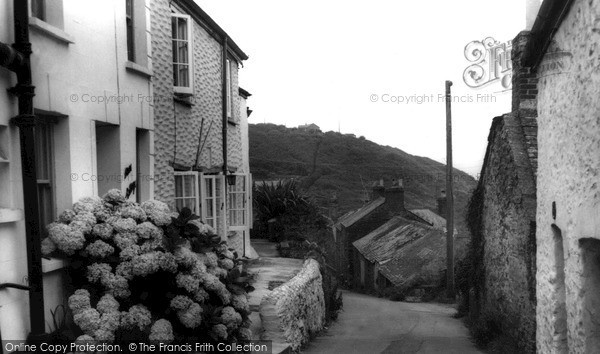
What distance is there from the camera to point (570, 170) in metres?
5.50

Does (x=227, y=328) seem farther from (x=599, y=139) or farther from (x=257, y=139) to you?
(x=257, y=139)

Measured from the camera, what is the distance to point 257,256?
53.1 ft

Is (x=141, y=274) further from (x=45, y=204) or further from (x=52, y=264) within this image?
(x=45, y=204)

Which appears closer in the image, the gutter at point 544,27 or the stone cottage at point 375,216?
the gutter at point 544,27

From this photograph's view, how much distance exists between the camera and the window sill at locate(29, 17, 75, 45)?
5.49 m

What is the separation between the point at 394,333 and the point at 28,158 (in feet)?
33.5

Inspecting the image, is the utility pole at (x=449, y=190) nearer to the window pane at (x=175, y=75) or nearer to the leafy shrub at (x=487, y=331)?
the leafy shrub at (x=487, y=331)

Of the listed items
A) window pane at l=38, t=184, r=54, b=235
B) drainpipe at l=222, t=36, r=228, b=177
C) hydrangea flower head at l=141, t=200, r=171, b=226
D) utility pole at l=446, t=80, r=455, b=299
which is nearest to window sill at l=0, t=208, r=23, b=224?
window pane at l=38, t=184, r=54, b=235

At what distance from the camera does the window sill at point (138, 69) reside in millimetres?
7709

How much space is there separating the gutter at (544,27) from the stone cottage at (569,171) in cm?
1

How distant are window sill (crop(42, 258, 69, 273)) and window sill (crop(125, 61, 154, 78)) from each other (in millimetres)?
2941

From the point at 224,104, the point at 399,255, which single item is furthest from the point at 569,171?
the point at 399,255

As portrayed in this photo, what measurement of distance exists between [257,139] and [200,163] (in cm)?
5029

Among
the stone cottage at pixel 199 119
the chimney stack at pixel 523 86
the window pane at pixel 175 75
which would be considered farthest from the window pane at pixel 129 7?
the chimney stack at pixel 523 86
